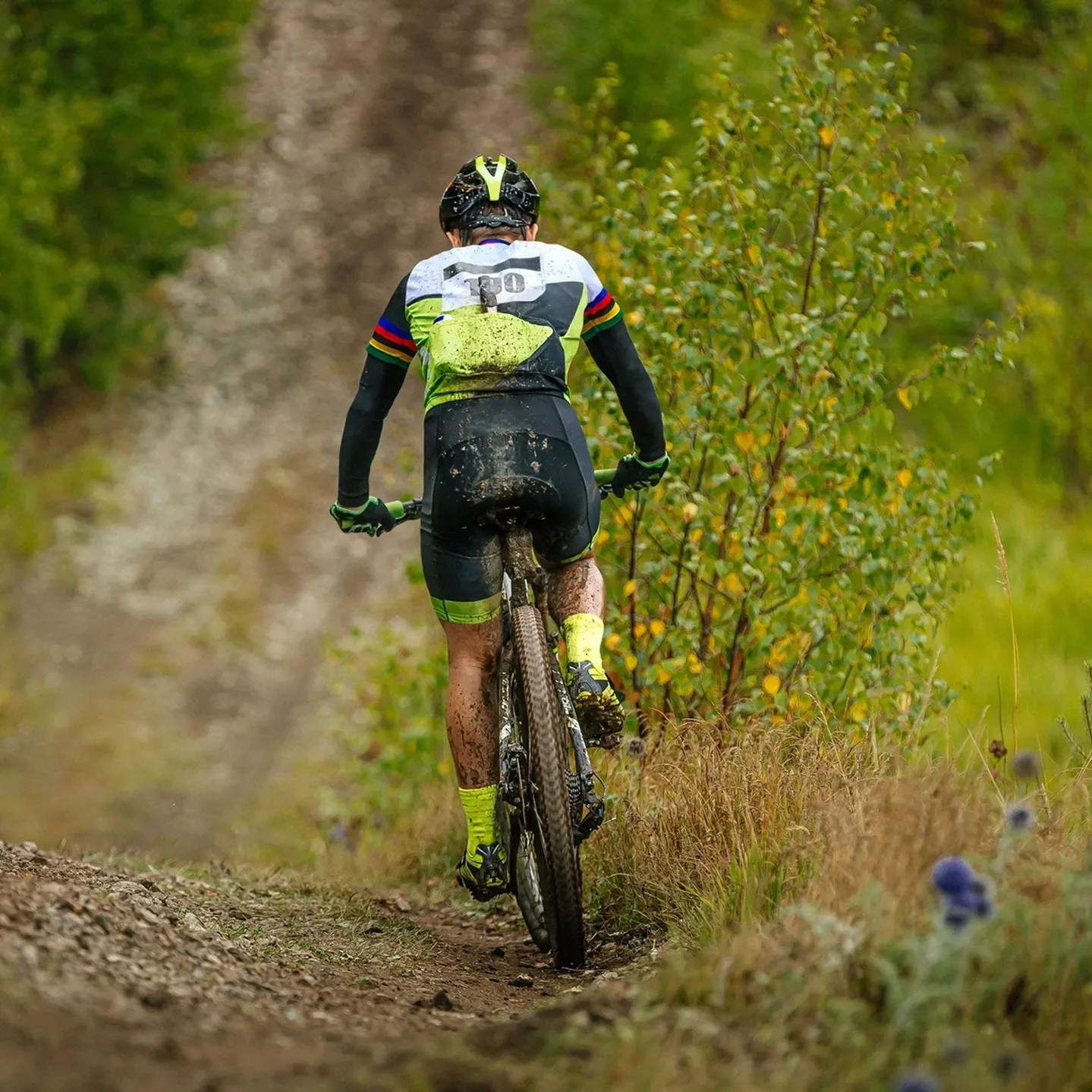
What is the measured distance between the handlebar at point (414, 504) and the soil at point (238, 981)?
1400 mm

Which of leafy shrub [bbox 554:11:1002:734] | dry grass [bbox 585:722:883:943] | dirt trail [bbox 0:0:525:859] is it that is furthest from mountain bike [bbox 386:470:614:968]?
dirt trail [bbox 0:0:525:859]

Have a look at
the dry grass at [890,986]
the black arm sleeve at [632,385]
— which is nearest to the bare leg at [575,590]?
the black arm sleeve at [632,385]

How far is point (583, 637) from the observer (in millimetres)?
4453

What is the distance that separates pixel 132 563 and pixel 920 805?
12.3 metres

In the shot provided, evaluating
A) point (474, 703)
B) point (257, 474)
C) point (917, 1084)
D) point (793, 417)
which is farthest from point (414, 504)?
point (257, 474)

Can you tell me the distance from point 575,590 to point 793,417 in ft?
5.80

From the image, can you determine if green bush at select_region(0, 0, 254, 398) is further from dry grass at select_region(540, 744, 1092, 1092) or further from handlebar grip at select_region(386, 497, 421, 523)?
dry grass at select_region(540, 744, 1092, 1092)

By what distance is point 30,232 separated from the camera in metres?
14.8

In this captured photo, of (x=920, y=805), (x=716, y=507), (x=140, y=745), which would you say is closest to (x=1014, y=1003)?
(x=920, y=805)

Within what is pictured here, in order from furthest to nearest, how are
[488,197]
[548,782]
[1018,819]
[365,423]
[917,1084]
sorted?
1. [365,423]
2. [488,197]
3. [548,782]
4. [1018,819]
5. [917,1084]

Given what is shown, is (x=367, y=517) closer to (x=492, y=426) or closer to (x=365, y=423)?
(x=365, y=423)

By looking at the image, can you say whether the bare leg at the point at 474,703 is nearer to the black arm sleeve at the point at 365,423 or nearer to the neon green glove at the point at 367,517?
the neon green glove at the point at 367,517

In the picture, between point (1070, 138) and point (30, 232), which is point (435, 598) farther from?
point (1070, 138)

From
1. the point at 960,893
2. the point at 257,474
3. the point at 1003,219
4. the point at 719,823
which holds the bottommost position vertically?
the point at 960,893
